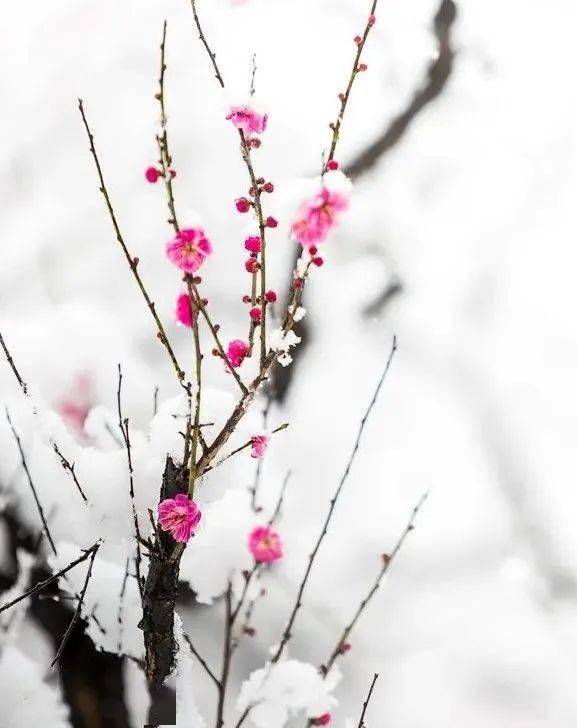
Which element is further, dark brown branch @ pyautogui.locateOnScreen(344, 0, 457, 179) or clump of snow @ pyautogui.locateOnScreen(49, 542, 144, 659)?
dark brown branch @ pyautogui.locateOnScreen(344, 0, 457, 179)

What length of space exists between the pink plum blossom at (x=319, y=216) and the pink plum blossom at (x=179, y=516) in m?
0.52

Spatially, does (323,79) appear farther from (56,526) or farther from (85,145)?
(56,526)

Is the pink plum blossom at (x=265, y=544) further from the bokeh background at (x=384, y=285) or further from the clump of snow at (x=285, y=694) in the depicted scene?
the bokeh background at (x=384, y=285)

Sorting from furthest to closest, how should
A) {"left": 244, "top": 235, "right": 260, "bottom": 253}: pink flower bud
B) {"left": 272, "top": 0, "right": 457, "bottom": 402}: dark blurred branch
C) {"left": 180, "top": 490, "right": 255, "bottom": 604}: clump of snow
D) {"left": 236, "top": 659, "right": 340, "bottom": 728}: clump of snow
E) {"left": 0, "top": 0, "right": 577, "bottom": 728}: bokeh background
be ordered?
{"left": 272, "top": 0, "right": 457, "bottom": 402}: dark blurred branch
{"left": 0, "top": 0, "right": 577, "bottom": 728}: bokeh background
{"left": 180, "top": 490, "right": 255, "bottom": 604}: clump of snow
{"left": 236, "top": 659, "right": 340, "bottom": 728}: clump of snow
{"left": 244, "top": 235, "right": 260, "bottom": 253}: pink flower bud

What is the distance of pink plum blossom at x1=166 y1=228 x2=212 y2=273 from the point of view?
0.84 metres

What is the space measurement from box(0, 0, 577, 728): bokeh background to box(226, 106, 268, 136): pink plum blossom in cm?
99

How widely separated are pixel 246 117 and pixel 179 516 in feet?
2.45

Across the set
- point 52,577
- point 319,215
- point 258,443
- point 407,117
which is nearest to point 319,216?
point 319,215

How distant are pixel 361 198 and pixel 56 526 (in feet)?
5.83

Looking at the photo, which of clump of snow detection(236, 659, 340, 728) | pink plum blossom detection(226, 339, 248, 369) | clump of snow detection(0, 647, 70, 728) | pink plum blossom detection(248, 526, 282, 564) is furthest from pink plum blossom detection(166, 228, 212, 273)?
clump of snow detection(0, 647, 70, 728)

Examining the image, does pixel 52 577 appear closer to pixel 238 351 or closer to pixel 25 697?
pixel 238 351

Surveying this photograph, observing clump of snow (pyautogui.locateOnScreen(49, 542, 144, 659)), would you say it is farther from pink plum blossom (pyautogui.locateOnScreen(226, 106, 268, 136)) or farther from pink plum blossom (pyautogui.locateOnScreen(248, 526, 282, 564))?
pink plum blossom (pyautogui.locateOnScreen(226, 106, 268, 136))

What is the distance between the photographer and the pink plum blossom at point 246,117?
0.95m

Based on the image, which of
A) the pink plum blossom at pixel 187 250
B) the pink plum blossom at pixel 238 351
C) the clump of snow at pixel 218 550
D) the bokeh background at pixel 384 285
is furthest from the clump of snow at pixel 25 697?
the pink plum blossom at pixel 187 250
